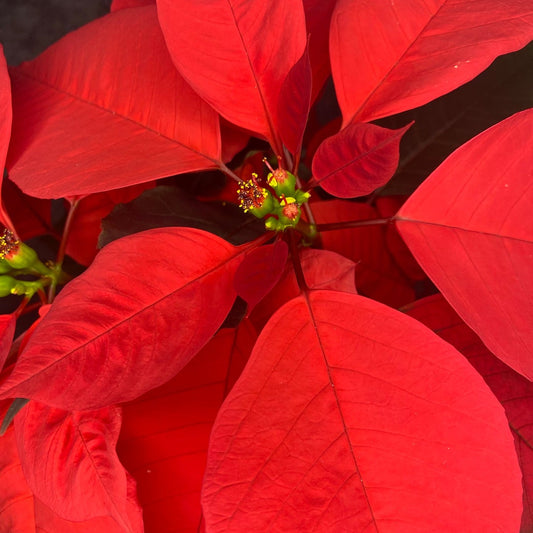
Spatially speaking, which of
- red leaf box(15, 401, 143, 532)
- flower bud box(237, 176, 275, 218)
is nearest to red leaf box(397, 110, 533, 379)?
flower bud box(237, 176, 275, 218)

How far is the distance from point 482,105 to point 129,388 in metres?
0.39

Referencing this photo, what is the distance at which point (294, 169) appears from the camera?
0.43 meters

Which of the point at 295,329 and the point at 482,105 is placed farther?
the point at 482,105

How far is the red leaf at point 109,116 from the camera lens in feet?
1.31

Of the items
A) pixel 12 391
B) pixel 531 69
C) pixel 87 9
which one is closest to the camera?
pixel 12 391

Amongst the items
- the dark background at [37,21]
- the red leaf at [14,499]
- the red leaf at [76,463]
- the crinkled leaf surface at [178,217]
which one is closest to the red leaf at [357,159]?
the crinkled leaf surface at [178,217]

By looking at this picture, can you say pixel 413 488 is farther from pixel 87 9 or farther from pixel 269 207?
pixel 87 9

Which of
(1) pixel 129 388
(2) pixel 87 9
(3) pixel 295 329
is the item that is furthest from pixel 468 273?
(2) pixel 87 9

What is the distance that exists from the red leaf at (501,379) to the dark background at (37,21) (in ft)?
1.85

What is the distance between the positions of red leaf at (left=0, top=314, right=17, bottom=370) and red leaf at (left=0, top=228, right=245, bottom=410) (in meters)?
0.09

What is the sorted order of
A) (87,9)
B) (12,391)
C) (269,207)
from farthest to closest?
(87,9) < (269,207) < (12,391)

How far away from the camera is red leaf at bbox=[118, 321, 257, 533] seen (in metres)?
0.44

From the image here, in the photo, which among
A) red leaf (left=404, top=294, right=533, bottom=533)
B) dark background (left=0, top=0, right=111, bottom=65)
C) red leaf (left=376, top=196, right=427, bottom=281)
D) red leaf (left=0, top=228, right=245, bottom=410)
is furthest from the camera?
dark background (left=0, top=0, right=111, bottom=65)

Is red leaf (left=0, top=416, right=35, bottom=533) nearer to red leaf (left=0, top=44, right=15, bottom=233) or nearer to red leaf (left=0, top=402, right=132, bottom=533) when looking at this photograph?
red leaf (left=0, top=402, right=132, bottom=533)
